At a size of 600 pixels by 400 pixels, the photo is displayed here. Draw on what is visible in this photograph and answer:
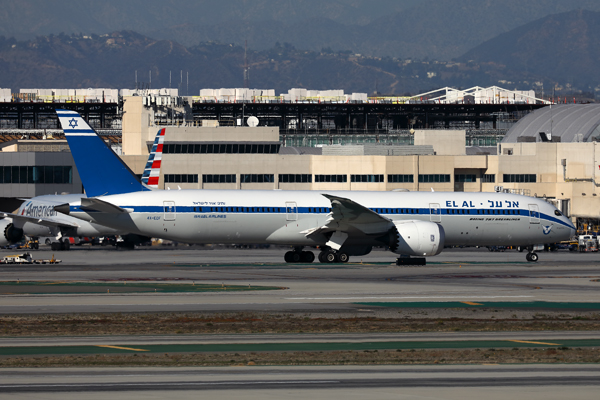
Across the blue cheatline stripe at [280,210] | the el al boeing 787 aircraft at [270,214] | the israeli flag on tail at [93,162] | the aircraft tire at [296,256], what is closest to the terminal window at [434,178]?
the blue cheatline stripe at [280,210]

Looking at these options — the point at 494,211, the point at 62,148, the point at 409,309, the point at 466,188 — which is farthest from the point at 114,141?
the point at 409,309

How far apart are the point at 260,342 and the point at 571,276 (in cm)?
2515

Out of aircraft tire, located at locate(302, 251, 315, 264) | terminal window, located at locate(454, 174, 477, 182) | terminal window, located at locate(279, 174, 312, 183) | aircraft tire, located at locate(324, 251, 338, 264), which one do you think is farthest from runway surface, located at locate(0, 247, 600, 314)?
terminal window, located at locate(454, 174, 477, 182)

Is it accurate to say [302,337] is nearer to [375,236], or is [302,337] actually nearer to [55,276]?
[55,276]

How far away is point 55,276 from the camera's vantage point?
4128cm

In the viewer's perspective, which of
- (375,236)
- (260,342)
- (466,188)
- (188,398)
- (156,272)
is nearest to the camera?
(188,398)

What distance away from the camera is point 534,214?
5562 cm

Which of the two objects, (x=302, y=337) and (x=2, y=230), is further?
(x=2, y=230)

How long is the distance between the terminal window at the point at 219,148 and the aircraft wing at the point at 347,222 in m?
54.9

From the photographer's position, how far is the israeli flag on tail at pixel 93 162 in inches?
1969

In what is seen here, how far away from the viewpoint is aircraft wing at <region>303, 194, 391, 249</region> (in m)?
49.8

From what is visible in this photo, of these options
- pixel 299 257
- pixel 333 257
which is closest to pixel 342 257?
pixel 333 257

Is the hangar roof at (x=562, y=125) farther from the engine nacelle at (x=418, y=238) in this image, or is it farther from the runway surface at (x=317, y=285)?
the runway surface at (x=317, y=285)

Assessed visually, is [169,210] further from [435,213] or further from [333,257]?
[435,213]
